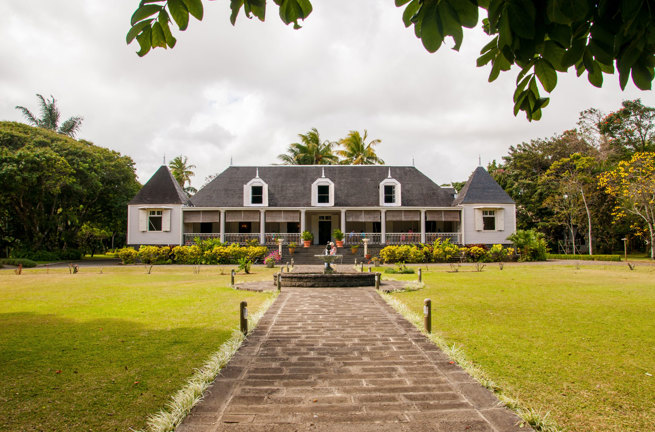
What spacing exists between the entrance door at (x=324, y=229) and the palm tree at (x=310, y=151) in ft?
34.3

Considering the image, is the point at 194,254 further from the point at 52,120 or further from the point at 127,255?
the point at 52,120

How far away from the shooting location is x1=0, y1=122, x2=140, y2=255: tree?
Answer: 23750 millimetres

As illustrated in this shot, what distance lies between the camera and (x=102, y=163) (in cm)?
2958

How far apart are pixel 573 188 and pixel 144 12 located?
3691cm

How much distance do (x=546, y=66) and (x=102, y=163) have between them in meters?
33.5

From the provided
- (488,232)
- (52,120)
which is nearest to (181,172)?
(52,120)

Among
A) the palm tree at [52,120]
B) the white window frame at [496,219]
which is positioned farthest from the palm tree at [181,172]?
the white window frame at [496,219]

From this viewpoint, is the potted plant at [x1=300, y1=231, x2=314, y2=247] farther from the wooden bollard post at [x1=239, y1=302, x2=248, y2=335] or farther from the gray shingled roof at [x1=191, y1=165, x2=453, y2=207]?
the wooden bollard post at [x1=239, y1=302, x2=248, y2=335]

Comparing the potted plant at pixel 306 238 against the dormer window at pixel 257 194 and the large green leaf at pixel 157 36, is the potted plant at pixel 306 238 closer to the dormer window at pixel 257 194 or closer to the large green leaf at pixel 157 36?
the dormer window at pixel 257 194

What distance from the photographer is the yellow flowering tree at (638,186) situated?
85.5ft

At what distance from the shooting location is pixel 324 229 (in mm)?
30047

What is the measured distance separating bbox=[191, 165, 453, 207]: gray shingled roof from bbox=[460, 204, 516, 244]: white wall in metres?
1.99

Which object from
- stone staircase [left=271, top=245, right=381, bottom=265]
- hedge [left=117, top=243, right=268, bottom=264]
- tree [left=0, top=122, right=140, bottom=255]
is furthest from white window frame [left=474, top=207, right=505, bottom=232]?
tree [left=0, top=122, right=140, bottom=255]

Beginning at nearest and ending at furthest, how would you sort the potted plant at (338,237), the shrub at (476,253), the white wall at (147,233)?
1. the shrub at (476,253)
2. the potted plant at (338,237)
3. the white wall at (147,233)
